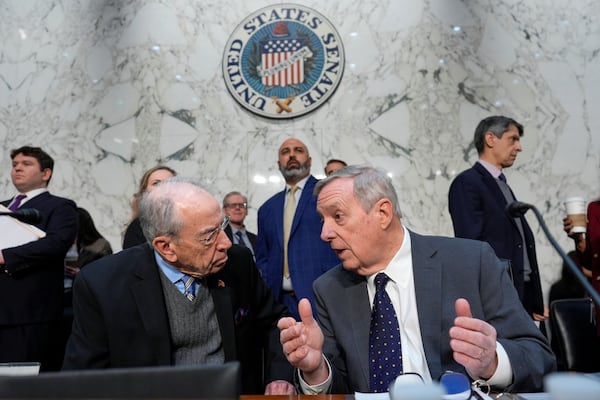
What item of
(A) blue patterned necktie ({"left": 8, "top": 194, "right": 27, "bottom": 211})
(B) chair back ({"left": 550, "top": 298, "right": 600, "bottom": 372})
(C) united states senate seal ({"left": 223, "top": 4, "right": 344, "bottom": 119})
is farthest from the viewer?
(C) united states senate seal ({"left": 223, "top": 4, "right": 344, "bottom": 119})

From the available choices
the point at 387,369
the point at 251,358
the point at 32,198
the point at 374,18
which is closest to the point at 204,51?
the point at 374,18

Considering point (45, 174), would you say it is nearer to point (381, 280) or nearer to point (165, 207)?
point (165, 207)

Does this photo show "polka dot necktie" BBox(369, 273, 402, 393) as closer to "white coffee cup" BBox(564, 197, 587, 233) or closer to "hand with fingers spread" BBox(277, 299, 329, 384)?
"hand with fingers spread" BBox(277, 299, 329, 384)

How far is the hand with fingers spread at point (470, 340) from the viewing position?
1.42m

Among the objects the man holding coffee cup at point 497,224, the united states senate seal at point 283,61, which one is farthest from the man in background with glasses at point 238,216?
the man holding coffee cup at point 497,224

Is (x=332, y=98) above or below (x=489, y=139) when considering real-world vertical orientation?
above

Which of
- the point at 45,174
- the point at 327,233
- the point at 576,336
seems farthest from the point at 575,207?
the point at 45,174

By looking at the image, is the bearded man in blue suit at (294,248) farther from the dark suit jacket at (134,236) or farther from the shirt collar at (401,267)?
the shirt collar at (401,267)

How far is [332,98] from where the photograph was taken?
5.84 m

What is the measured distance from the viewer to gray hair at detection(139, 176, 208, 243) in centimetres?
204

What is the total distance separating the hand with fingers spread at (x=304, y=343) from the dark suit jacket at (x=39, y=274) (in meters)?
2.27

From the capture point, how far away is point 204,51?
602cm

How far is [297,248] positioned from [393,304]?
81.0 inches

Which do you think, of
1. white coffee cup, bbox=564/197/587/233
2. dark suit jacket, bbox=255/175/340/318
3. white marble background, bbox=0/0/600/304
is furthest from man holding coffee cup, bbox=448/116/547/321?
white marble background, bbox=0/0/600/304
